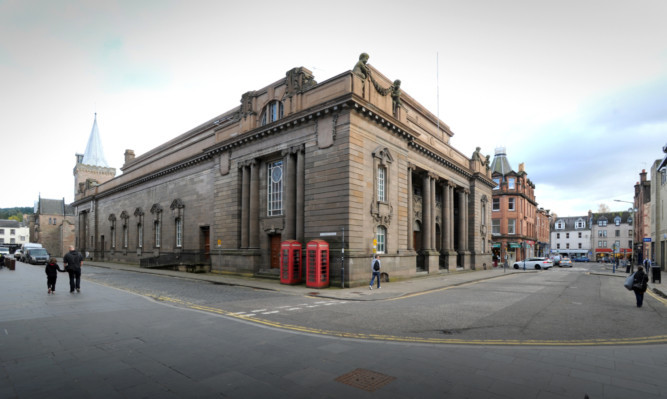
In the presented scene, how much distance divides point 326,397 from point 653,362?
6.05m

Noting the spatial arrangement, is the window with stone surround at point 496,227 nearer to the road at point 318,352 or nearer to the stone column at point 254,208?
the stone column at point 254,208

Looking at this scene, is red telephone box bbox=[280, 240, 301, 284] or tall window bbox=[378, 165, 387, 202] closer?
red telephone box bbox=[280, 240, 301, 284]

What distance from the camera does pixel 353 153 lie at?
65.8ft

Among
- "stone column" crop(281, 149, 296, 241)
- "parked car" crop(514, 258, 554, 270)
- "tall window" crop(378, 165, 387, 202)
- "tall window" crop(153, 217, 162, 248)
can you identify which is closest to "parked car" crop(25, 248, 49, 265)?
"tall window" crop(153, 217, 162, 248)

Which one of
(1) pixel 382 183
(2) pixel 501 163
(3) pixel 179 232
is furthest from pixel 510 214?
(3) pixel 179 232

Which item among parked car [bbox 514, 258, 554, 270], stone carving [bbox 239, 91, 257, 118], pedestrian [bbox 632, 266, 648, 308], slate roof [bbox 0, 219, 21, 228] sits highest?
stone carving [bbox 239, 91, 257, 118]

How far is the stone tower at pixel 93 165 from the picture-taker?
7656 cm

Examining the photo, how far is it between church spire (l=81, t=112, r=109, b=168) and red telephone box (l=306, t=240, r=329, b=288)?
257ft

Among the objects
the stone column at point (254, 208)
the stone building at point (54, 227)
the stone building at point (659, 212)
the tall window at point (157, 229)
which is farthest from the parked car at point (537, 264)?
the stone building at point (54, 227)

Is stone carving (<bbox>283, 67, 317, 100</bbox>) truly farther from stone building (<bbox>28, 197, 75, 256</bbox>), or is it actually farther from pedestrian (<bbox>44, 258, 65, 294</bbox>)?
stone building (<bbox>28, 197, 75, 256</bbox>)

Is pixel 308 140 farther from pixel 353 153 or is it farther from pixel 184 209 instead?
pixel 184 209

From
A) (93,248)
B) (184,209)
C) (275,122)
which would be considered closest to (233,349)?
(275,122)

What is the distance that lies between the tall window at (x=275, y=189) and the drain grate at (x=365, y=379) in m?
19.4

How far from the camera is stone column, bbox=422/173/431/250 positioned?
30141mm
